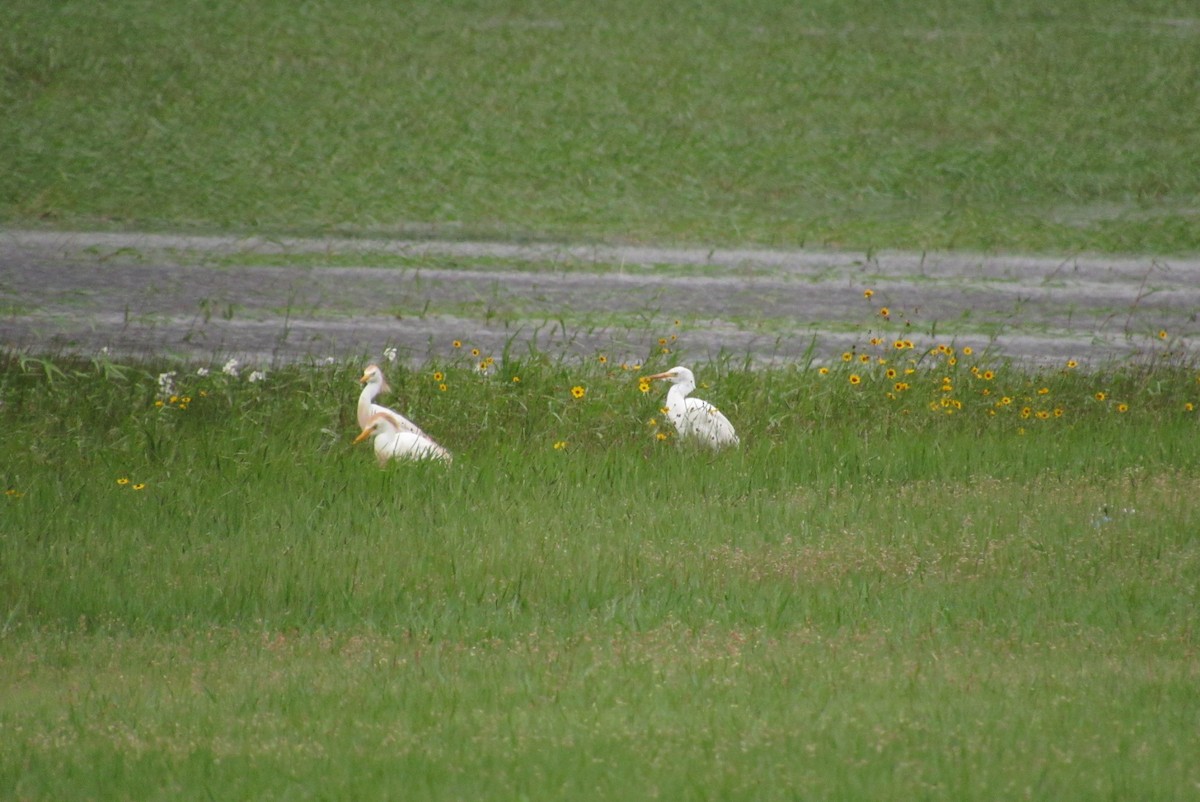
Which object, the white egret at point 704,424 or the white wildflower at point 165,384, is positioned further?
the white wildflower at point 165,384

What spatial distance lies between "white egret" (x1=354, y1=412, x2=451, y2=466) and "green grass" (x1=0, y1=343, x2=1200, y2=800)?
11 centimetres

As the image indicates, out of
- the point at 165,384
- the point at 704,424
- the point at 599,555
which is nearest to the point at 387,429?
the point at 165,384

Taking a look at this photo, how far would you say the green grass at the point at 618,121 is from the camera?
50.9 feet

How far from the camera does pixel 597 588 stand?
19.5 ft

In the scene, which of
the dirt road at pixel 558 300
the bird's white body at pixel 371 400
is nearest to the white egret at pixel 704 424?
the bird's white body at pixel 371 400

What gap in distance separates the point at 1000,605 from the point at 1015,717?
3.88ft

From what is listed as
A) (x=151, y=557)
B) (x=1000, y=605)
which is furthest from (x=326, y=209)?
(x=1000, y=605)

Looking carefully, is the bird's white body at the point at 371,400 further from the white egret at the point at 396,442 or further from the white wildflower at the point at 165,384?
the white wildflower at the point at 165,384

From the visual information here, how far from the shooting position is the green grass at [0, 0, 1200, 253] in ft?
50.9

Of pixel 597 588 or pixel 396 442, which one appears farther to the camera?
pixel 396 442

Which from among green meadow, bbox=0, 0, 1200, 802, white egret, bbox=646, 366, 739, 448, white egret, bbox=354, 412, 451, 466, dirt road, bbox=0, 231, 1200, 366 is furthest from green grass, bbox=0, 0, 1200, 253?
white egret, bbox=354, 412, 451, 466

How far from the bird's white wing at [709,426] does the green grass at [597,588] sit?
0.42 ft

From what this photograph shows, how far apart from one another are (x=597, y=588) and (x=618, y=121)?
12.6m

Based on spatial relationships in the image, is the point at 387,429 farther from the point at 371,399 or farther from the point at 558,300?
the point at 558,300
